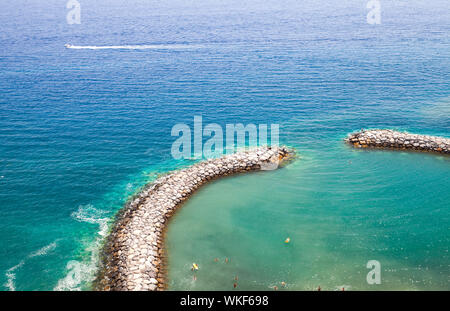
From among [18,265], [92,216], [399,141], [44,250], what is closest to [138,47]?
[92,216]

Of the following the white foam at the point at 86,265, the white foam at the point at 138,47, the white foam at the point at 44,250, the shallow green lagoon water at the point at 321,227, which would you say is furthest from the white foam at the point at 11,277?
the white foam at the point at 138,47

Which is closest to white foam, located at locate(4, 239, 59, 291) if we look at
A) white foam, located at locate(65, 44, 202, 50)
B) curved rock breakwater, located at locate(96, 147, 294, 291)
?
curved rock breakwater, located at locate(96, 147, 294, 291)

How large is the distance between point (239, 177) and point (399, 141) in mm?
31338

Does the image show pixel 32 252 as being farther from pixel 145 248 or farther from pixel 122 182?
pixel 122 182

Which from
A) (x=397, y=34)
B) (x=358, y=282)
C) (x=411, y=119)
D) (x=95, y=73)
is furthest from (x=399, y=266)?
(x=397, y=34)

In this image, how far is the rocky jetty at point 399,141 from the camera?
2586 inches

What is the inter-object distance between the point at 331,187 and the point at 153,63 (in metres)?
82.5

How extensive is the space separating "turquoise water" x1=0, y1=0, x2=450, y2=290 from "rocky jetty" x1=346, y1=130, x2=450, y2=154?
3077 mm

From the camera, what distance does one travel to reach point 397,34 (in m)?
152

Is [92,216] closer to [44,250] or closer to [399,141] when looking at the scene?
[44,250]

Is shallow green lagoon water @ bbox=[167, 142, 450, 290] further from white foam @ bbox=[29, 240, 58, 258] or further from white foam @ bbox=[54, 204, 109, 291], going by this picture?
white foam @ bbox=[29, 240, 58, 258]

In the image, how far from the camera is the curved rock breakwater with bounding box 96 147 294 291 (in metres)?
40.6

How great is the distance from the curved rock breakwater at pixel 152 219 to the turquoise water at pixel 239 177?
1.92m

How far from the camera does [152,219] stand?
1934 inches
